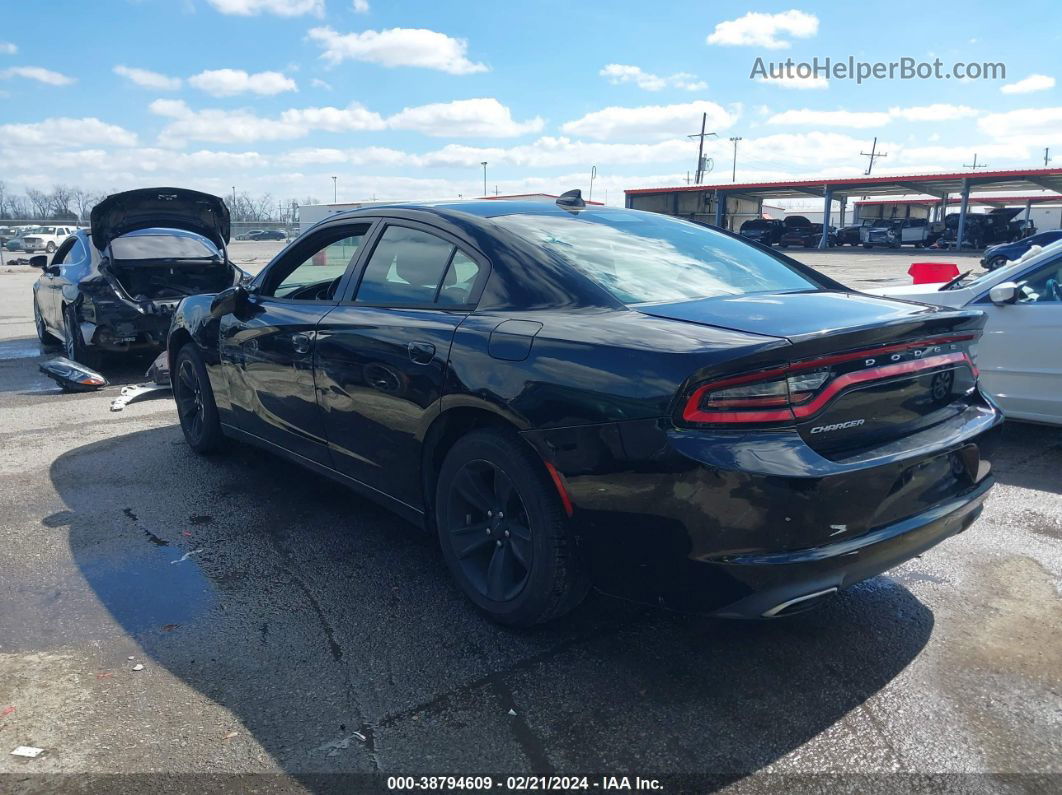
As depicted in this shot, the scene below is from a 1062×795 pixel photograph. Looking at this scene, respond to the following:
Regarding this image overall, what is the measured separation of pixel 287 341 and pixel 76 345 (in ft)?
18.7

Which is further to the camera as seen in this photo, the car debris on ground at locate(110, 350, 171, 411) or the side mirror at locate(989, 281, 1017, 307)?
the car debris on ground at locate(110, 350, 171, 411)

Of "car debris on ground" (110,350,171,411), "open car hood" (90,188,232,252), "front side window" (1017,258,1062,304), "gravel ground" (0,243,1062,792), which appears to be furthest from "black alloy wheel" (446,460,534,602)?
"open car hood" (90,188,232,252)

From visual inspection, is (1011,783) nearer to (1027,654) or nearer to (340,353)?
(1027,654)

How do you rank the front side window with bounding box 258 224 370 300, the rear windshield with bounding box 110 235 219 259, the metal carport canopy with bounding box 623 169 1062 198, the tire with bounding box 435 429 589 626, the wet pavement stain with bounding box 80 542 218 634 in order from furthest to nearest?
the metal carport canopy with bounding box 623 169 1062 198 → the rear windshield with bounding box 110 235 219 259 → the front side window with bounding box 258 224 370 300 → the wet pavement stain with bounding box 80 542 218 634 → the tire with bounding box 435 429 589 626

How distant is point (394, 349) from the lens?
11.0ft

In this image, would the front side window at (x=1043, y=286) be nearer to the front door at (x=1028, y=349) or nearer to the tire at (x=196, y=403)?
the front door at (x=1028, y=349)

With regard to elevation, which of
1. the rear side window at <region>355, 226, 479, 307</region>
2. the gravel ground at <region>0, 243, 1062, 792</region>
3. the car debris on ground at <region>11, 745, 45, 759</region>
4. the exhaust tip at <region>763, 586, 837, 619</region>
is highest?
the rear side window at <region>355, 226, 479, 307</region>

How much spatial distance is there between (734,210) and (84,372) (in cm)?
5128

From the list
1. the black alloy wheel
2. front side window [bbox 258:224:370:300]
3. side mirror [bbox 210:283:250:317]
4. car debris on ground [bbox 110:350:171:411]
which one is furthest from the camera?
car debris on ground [bbox 110:350:171:411]

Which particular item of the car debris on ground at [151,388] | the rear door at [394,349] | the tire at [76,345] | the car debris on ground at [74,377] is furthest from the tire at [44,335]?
the rear door at [394,349]

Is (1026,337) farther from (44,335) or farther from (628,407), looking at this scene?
(44,335)

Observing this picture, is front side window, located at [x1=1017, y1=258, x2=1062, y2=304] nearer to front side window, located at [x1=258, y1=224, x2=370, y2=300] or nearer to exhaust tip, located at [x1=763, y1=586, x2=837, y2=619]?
exhaust tip, located at [x1=763, y1=586, x2=837, y2=619]

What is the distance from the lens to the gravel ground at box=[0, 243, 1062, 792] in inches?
93.3

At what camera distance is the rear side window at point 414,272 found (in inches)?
132
